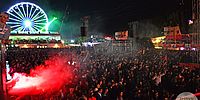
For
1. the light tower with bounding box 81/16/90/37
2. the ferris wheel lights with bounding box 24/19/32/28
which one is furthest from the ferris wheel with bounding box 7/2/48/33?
the light tower with bounding box 81/16/90/37

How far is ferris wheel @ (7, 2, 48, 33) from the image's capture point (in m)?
56.3

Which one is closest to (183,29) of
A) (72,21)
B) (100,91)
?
(100,91)

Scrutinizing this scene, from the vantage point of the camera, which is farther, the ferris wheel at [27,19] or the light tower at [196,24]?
the ferris wheel at [27,19]

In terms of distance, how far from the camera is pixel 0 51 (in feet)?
33.4

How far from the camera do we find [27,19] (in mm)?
57875

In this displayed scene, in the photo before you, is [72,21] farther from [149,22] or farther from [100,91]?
[100,91]

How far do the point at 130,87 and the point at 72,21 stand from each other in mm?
59453

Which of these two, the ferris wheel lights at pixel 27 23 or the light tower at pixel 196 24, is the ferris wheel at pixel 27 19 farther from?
the light tower at pixel 196 24

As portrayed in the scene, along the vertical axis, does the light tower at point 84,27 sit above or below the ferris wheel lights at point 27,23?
below

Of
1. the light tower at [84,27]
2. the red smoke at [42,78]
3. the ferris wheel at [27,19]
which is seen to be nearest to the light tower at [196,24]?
the light tower at [84,27]

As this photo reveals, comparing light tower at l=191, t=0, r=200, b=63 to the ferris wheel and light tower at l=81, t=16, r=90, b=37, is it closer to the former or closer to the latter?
light tower at l=81, t=16, r=90, b=37

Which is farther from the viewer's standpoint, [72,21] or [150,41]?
[72,21]

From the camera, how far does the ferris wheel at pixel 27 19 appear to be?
56.3m

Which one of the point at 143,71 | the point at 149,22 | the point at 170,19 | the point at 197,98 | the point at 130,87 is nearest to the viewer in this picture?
the point at 197,98
